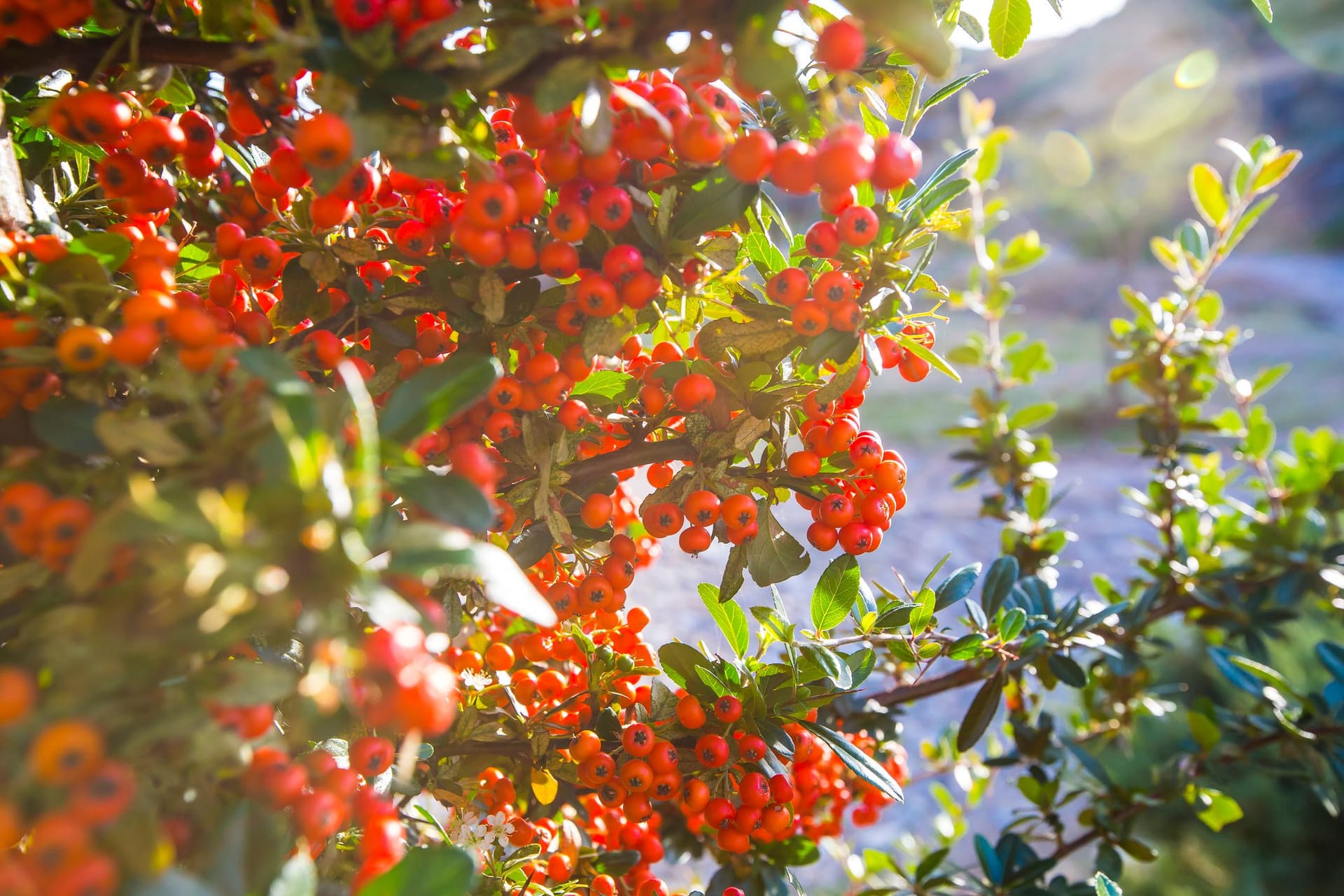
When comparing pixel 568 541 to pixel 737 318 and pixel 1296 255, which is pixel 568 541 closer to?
pixel 737 318

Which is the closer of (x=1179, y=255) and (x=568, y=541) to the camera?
(x=568, y=541)

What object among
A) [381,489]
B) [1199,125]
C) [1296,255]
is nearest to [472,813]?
[381,489]

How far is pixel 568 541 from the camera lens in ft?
2.89

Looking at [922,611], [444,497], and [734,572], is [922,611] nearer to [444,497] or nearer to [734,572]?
[734,572]

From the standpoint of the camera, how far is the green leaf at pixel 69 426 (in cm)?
57

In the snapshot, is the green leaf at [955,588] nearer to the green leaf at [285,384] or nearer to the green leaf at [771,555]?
the green leaf at [771,555]

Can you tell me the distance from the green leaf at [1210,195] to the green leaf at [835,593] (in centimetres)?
132

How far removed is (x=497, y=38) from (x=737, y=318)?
391 mm

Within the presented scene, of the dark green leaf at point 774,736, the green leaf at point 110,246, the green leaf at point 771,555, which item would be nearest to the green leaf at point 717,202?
the green leaf at point 771,555

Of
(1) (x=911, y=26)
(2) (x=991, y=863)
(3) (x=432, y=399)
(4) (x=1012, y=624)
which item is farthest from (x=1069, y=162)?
(3) (x=432, y=399)

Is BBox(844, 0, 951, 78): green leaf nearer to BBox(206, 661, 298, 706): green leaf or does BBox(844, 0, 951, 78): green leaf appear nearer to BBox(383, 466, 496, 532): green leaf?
BBox(383, 466, 496, 532): green leaf

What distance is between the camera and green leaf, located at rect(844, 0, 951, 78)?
62 cm

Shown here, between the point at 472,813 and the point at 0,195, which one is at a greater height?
the point at 0,195

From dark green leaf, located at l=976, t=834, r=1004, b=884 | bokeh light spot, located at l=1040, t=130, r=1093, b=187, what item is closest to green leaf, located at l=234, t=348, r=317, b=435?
dark green leaf, located at l=976, t=834, r=1004, b=884
